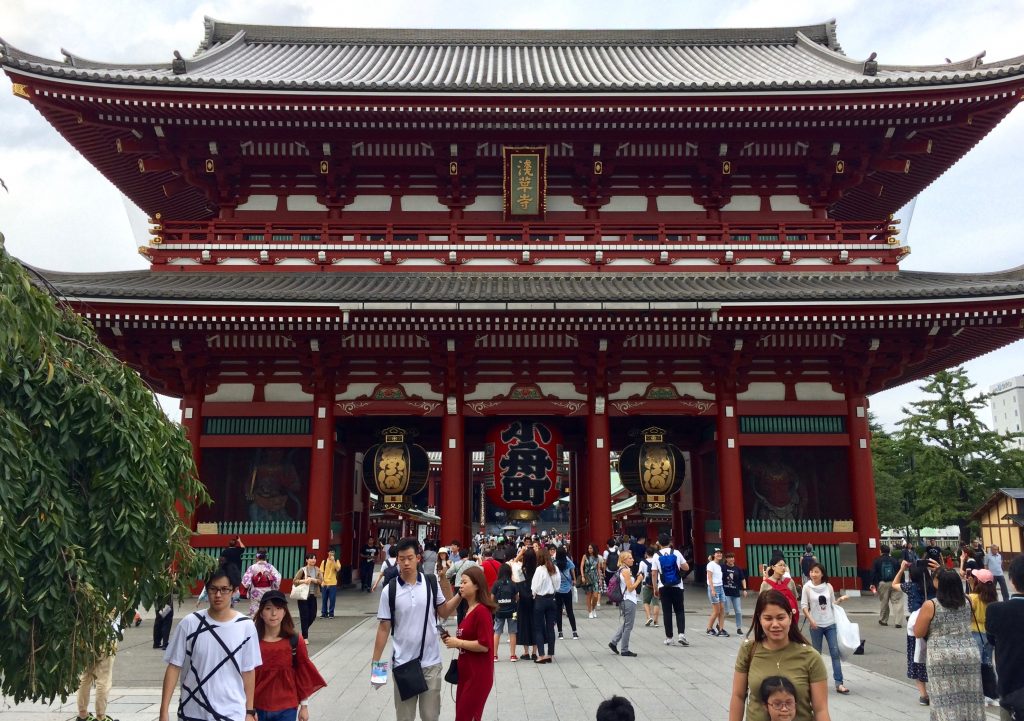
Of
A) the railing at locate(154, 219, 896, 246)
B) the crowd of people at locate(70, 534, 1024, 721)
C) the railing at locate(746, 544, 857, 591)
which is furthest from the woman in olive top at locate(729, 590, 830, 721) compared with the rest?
the railing at locate(154, 219, 896, 246)

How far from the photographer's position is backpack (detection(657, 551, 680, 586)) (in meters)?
12.3

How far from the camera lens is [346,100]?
1738 centimetres

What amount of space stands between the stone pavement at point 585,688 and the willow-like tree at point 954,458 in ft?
89.1

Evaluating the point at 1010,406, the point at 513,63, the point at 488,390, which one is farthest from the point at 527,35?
the point at 1010,406

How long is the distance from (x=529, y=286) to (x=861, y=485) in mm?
9229

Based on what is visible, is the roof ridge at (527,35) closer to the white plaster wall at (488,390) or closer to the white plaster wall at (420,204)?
the white plaster wall at (420,204)

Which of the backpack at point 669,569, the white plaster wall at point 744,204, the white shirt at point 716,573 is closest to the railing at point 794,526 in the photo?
the white shirt at point 716,573

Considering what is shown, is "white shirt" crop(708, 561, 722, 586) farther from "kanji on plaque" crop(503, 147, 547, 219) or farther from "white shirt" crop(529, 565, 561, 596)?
"kanji on plaque" crop(503, 147, 547, 219)

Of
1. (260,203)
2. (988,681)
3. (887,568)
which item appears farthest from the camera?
(260,203)

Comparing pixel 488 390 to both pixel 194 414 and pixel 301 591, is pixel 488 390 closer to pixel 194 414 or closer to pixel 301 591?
pixel 194 414

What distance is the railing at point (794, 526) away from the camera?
56.9ft

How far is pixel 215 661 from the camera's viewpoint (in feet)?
16.0

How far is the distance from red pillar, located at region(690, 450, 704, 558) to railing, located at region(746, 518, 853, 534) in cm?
318


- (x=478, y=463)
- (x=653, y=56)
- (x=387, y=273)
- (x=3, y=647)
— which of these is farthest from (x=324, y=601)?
(x=478, y=463)
